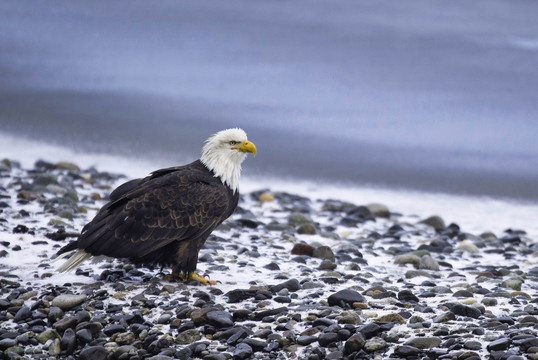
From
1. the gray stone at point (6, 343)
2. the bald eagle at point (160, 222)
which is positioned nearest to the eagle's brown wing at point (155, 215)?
the bald eagle at point (160, 222)

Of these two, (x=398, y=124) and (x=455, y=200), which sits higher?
(x=398, y=124)

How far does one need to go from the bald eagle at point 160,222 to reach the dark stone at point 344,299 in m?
0.89

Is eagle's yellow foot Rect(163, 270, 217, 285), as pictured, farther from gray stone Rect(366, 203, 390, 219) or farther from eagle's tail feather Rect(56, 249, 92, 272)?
gray stone Rect(366, 203, 390, 219)

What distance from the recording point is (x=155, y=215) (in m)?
4.77

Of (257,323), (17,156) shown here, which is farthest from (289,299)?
(17,156)

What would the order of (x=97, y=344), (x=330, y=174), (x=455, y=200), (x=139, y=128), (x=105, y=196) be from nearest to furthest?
(x=97, y=344), (x=105, y=196), (x=455, y=200), (x=330, y=174), (x=139, y=128)

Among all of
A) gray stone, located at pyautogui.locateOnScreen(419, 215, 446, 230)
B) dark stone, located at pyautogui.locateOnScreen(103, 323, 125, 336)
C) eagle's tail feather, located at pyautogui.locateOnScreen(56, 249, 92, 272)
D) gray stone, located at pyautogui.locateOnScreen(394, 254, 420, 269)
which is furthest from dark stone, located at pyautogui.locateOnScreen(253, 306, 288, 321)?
gray stone, located at pyautogui.locateOnScreen(419, 215, 446, 230)

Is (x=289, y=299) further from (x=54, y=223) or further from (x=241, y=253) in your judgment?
(x=54, y=223)

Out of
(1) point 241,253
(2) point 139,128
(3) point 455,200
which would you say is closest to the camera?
(1) point 241,253

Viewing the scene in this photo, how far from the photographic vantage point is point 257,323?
4.03m

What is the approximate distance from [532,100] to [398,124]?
222cm

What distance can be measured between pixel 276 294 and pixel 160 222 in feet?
2.97

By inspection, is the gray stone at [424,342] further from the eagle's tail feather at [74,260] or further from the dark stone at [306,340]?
the eagle's tail feather at [74,260]

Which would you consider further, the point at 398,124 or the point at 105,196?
the point at 398,124
